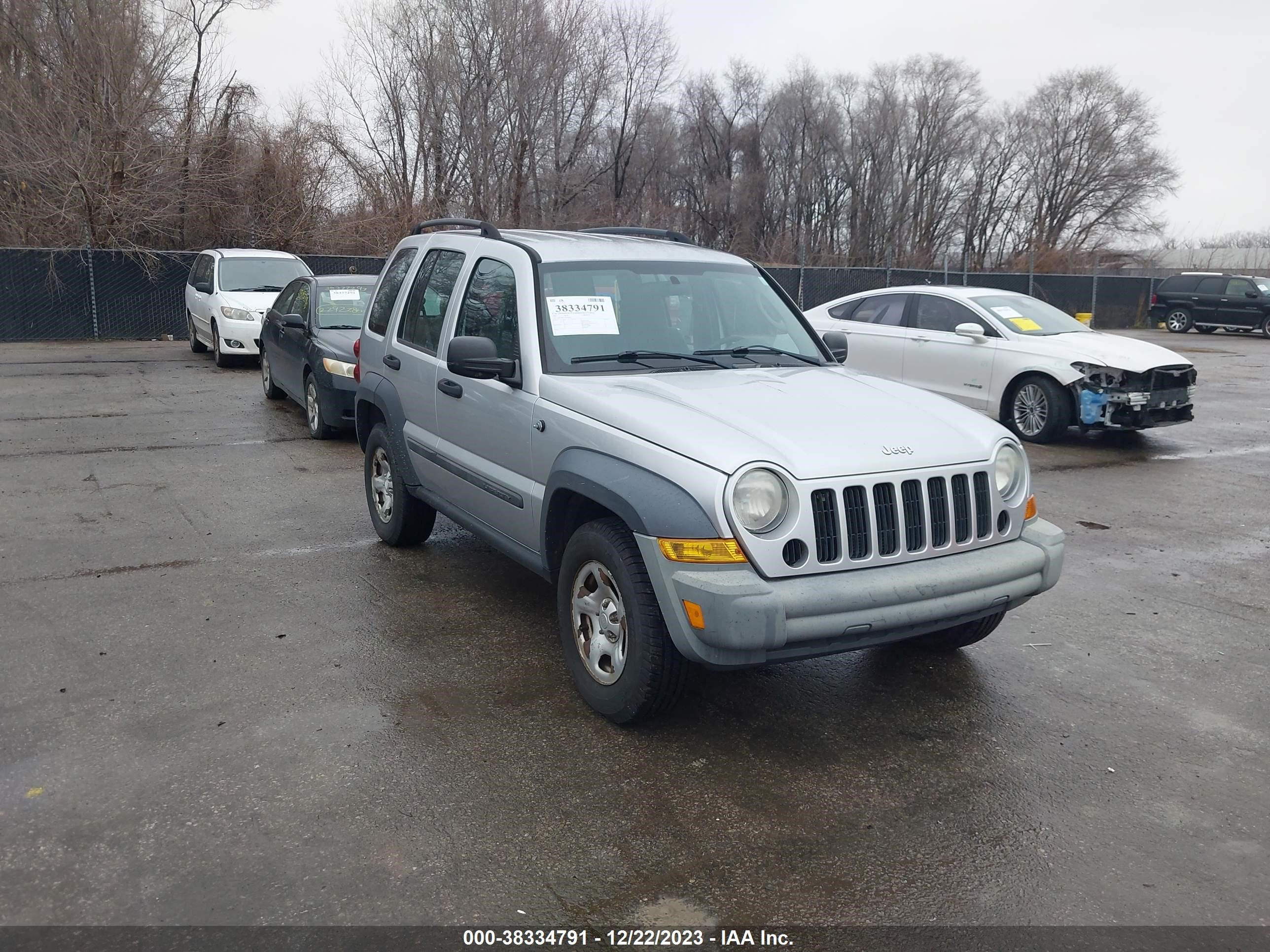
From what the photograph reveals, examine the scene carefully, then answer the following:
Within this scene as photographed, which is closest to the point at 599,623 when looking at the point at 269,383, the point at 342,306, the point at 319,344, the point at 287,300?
the point at 319,344

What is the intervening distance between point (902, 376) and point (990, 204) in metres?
49.7

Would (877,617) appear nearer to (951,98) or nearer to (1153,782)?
(1153,782)

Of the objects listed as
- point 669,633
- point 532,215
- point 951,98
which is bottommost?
point 669,633

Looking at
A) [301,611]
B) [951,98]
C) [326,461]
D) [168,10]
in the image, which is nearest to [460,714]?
[301,611]

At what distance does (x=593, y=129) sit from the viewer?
4006cm

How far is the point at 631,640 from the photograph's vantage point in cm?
395

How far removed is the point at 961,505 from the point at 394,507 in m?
3.66

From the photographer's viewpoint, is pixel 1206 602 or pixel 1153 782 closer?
pixel 1153 782

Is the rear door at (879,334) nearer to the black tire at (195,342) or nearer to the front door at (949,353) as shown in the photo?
the front door at (949,353)

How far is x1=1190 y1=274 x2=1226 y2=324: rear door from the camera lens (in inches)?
1162

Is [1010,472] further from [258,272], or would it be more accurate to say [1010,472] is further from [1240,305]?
[1240,305]

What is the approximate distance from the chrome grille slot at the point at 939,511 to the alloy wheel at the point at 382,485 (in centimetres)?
359

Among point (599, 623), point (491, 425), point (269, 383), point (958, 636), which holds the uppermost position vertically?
point (491, 425)

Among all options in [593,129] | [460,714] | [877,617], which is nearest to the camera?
[877,617]
